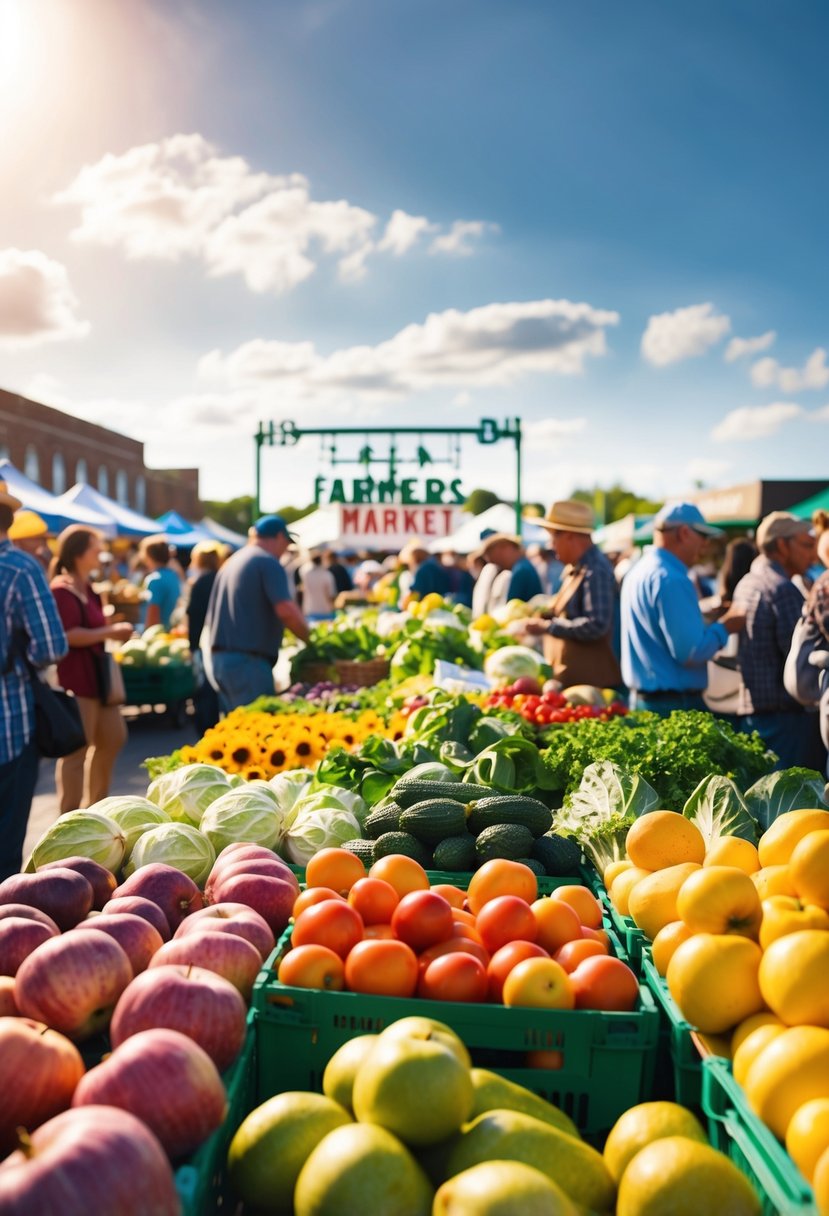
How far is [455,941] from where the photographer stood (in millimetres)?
1971

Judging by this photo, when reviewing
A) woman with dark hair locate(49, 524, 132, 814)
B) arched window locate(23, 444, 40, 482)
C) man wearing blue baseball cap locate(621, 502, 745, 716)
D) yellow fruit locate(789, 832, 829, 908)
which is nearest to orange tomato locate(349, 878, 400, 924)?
yellow fruit locate(789, 832, 829, 908)

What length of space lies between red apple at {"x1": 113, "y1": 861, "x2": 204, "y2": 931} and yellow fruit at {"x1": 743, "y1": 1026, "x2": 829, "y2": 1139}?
132 centimetres

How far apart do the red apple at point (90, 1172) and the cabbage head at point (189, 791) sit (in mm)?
1911

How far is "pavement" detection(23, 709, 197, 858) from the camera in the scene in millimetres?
6904

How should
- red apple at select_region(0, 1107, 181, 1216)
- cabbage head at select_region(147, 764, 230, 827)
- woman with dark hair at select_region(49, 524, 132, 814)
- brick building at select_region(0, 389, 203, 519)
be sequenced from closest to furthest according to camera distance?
1. red apple at select_region(0, 1107, 181, 1216)
2. cabbage head at select_region(147, 764, 230, 827)
3. woman with dark hair at select_region(49, 524, 132, 814)
4. brick building at select_region(0, 389, 203, 519)

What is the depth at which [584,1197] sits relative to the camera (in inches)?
58.3

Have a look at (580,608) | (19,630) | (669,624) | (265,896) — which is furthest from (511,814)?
(580,608)

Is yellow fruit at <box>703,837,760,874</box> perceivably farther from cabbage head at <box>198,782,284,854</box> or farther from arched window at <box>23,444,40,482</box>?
arched window at <box>23,444,40,482</box>

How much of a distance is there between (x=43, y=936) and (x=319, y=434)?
40.0 ft

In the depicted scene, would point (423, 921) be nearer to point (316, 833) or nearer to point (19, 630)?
point (316, 833)

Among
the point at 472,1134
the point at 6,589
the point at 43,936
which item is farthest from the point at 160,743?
the point at 472,1134

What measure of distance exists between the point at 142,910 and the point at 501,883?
2.78 ft

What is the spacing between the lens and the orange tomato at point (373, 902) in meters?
2.11

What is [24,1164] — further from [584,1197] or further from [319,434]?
[319,434]
